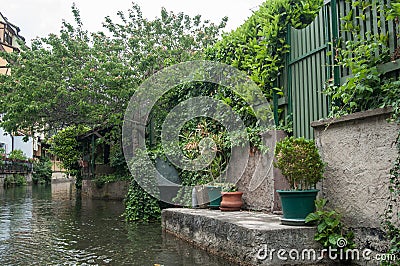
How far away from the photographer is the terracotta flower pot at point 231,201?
24.3ft

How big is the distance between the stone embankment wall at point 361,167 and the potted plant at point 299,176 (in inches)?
8.1

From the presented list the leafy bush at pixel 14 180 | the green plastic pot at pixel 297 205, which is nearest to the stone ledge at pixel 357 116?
the green plastic pot at pixel 297 205

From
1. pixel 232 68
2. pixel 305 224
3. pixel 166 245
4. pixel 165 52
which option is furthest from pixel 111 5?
pixel 305 224

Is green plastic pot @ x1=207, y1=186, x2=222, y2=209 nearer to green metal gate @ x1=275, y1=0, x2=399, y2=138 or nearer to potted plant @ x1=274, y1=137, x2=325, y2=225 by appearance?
green metal gate @ x1=275, y1=0, x2=399, y2=138

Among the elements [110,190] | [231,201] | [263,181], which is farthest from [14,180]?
[263,181]

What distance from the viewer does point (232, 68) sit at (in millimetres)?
8250

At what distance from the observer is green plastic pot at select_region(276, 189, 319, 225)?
192 inches

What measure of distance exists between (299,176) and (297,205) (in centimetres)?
34

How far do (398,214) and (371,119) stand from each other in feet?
3.46

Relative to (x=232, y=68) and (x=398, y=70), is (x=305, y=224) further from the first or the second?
(x=232, y=68)

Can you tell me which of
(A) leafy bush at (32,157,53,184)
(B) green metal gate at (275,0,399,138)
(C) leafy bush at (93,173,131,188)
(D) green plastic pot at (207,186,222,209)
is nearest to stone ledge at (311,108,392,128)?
(B) green metal gate at (275,0,399,138)

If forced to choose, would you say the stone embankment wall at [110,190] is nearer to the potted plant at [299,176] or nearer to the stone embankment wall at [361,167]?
the potted plant at [299,176]

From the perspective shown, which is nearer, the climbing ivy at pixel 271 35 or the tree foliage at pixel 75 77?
the climbing ivy at pixel 271 35

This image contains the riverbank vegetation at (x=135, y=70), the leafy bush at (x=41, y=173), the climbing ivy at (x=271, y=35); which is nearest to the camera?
the climbing ivy at (x=271, y=35)
